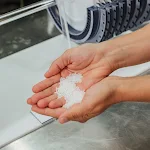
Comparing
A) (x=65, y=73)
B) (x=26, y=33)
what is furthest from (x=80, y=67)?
(x=26, y=33)

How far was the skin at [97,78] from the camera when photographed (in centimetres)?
70

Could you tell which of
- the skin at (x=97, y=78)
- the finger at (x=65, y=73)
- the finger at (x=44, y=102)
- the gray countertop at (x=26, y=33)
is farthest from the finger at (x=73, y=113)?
the gray countertop at (x=26, y=33)

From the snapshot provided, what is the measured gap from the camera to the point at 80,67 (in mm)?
875

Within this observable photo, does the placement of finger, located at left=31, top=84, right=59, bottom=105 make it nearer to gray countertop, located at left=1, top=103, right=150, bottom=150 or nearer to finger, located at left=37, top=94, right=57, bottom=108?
finger, located at left=37, top=94, right=57, bottom=108

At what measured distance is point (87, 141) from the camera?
858 millimetres

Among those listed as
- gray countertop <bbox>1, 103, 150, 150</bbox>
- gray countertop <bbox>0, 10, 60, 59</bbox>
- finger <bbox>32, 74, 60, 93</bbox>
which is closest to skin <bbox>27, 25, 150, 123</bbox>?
finger <bbox>32, 74, 60, 93</bbox>

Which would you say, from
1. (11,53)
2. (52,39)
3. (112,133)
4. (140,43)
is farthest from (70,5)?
(112,133)

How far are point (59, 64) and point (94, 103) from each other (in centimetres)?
21

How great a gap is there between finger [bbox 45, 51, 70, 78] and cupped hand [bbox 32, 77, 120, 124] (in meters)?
0.14

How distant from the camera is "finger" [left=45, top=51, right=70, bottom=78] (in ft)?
2.79

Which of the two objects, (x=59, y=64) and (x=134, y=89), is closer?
(x=134, y=89)

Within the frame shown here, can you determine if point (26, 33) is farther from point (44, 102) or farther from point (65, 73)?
point (44, 102)

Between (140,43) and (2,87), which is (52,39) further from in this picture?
(140,43)

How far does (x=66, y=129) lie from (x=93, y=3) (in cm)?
48
